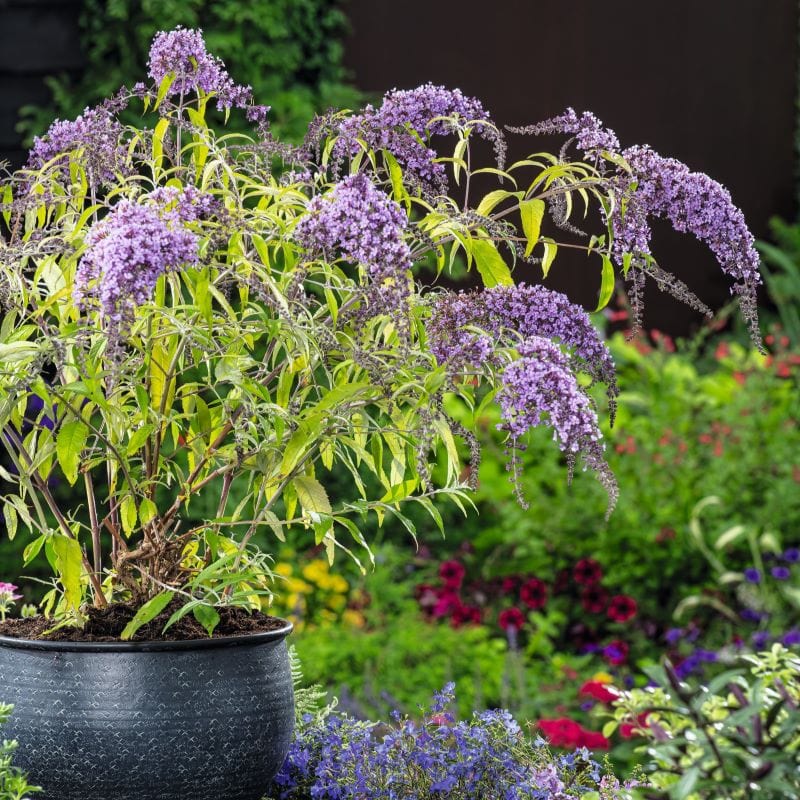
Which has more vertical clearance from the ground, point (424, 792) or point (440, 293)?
point (440, 293)

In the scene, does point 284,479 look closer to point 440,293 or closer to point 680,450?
point 440,293

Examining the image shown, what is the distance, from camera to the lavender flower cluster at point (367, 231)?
45.6 inches

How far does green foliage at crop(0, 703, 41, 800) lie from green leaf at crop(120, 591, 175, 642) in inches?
5.8

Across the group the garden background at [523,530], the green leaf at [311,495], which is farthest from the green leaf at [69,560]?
the garden background at [523,530]

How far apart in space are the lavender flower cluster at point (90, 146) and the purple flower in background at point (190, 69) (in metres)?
0.09

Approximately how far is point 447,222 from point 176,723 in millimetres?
637

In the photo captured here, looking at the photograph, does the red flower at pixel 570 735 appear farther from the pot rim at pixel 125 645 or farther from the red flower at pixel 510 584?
the pot rim at pixel 125 645

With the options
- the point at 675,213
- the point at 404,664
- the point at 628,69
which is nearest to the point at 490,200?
the point at 675,213

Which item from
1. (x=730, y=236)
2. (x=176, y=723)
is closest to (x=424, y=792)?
(x=176, y=723)

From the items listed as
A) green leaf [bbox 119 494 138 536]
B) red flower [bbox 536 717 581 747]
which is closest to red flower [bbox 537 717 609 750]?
red flower [bbox 536 717 581 747]

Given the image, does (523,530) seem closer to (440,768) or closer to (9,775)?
(440,768)

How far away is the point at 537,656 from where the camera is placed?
4227 mm

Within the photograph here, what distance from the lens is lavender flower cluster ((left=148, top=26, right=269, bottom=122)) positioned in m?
1.47

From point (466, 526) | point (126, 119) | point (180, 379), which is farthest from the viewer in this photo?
point (466, 526)
